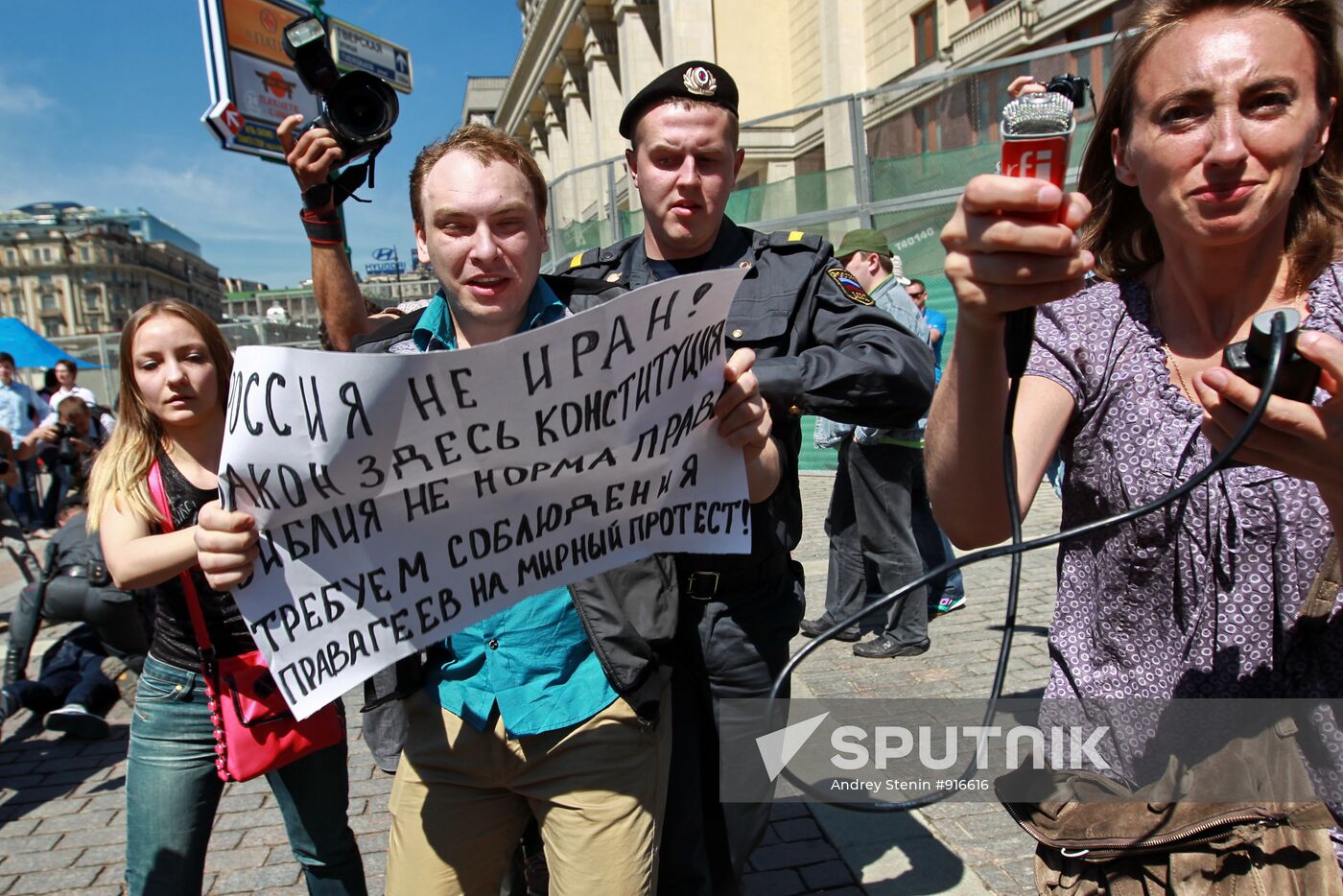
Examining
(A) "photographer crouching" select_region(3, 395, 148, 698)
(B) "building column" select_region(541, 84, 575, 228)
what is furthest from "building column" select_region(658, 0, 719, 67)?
(A) "photographer crouching" select_region(3, 395, 148, 698)

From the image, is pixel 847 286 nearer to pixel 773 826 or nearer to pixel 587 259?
pixel 587 259

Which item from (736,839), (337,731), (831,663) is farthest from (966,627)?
(337,731)

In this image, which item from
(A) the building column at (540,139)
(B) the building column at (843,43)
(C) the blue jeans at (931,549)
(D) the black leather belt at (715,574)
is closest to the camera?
(D) the black leather belt at (715,574)

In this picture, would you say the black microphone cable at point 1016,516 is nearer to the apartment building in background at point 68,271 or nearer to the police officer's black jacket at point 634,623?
the police officer's black jacket at point 634,623

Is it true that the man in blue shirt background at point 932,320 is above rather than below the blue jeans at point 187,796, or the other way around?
above

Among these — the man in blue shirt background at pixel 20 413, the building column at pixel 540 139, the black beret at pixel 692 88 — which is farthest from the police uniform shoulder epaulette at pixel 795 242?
the building column at pixel 540 139

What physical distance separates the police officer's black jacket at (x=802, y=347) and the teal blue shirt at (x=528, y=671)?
0.45 meters

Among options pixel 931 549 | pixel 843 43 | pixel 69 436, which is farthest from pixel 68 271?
pixel 931 549

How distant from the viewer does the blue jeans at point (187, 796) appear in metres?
2.35

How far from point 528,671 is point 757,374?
781 millimetres

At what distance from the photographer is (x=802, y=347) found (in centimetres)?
233

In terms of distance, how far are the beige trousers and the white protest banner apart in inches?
12.6

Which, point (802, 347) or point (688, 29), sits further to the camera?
point (688, 29)

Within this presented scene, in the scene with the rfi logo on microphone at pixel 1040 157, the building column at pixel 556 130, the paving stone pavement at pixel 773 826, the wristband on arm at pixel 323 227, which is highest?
the building column at pixel 556 130
